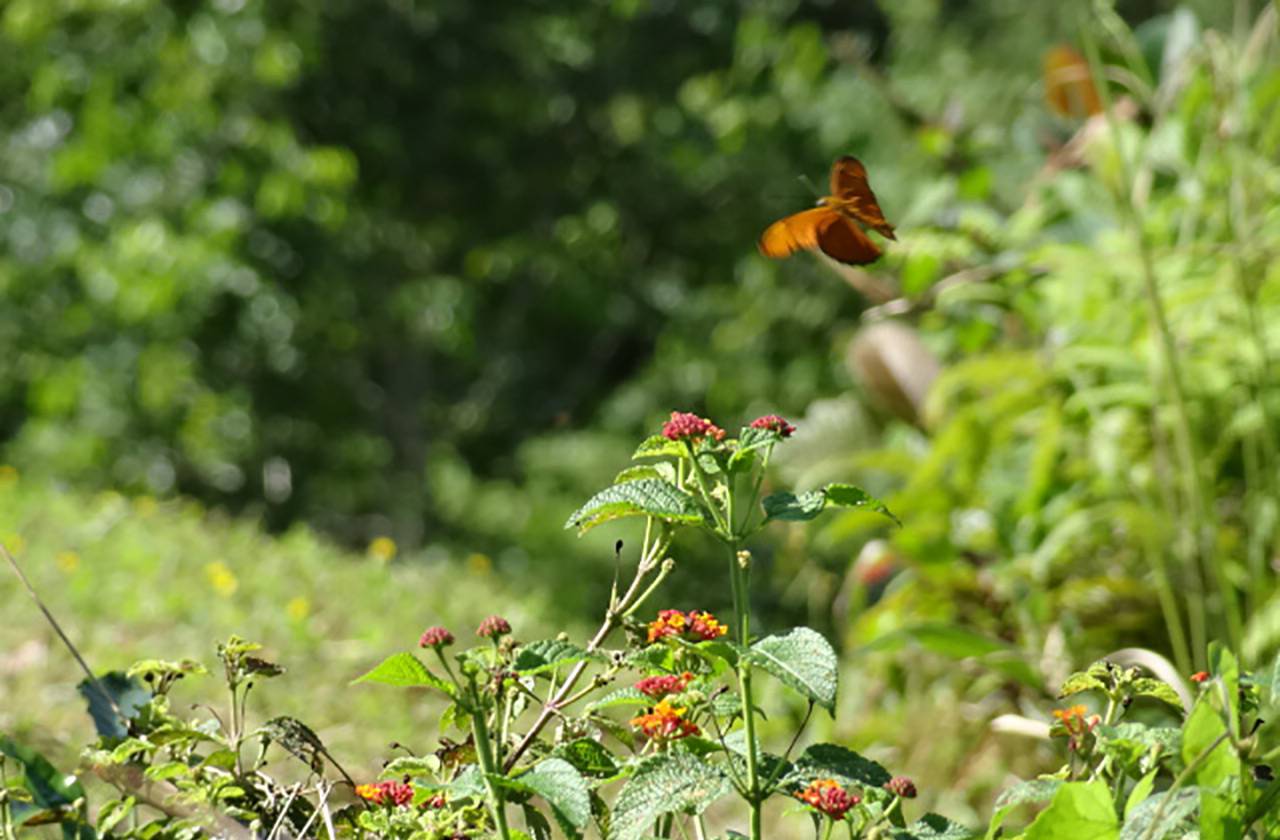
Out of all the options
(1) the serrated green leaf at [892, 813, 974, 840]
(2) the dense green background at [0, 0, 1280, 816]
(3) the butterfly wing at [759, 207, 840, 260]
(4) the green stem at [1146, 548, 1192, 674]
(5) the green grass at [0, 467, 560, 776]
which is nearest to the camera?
(1) the serrated green leaf at [892, 813, 974, 840]

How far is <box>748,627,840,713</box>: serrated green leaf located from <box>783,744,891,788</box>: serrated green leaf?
0.08 m

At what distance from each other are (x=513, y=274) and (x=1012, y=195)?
18.3 feet

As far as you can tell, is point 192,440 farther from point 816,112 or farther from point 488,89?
point 816,112

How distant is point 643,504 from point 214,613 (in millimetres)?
2544

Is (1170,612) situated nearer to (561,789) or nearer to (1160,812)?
(1160,812)

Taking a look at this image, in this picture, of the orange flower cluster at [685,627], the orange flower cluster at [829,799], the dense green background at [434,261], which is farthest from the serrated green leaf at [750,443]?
the dense green background at [434,261]

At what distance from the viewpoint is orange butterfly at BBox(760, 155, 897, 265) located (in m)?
1.04

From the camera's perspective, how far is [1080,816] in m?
0.86

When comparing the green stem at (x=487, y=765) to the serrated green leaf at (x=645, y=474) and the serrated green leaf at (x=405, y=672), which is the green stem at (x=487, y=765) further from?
the serrated green leaf at (x=645, y=474)

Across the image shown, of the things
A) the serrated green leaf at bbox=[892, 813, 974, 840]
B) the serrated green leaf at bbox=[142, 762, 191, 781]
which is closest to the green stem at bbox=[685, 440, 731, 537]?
the serrated green leaf at bbox=[892, 813, 974, 840]

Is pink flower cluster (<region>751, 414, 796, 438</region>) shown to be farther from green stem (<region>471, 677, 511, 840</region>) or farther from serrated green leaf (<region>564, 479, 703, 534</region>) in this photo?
green stem (<region>471, 677, 511, 840</region>)

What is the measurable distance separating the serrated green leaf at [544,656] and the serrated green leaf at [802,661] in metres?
0.12

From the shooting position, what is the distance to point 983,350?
11.3ft

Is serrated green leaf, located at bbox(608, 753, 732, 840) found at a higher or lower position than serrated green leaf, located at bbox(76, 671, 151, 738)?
lower
